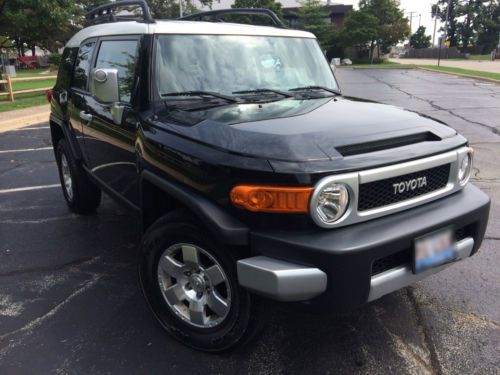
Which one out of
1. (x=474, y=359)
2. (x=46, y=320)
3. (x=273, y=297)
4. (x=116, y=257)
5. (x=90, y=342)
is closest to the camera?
(x=273, y=297)

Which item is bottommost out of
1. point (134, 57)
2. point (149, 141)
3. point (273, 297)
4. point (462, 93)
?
point (462, 93)

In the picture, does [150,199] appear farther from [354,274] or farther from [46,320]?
[354,274]

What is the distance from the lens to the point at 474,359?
2633 millimetres

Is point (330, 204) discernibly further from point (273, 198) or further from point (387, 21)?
point (387, 21)

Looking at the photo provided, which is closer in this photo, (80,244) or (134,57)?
(134,57)

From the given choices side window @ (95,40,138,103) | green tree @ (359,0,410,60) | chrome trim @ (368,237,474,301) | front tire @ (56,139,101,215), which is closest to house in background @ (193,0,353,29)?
green tree @ (359,0,410,60)

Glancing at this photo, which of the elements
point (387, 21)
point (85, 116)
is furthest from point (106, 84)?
point (387, 21)

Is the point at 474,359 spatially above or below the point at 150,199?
below

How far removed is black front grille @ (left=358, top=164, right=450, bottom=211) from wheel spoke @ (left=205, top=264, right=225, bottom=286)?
2.64 ft

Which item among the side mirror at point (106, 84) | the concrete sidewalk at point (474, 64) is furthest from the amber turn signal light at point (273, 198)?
the concrete sidewalk at point (474, 64)

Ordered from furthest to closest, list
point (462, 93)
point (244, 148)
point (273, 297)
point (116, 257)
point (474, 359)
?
point (462, 93)
point (116, 257)
point (474, 359)
point (244, 148)
point (273, 297)

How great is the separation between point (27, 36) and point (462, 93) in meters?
17.2

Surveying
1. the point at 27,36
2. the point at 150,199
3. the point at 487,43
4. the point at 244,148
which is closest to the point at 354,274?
the point at 244,148

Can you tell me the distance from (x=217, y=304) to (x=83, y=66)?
2.93m
